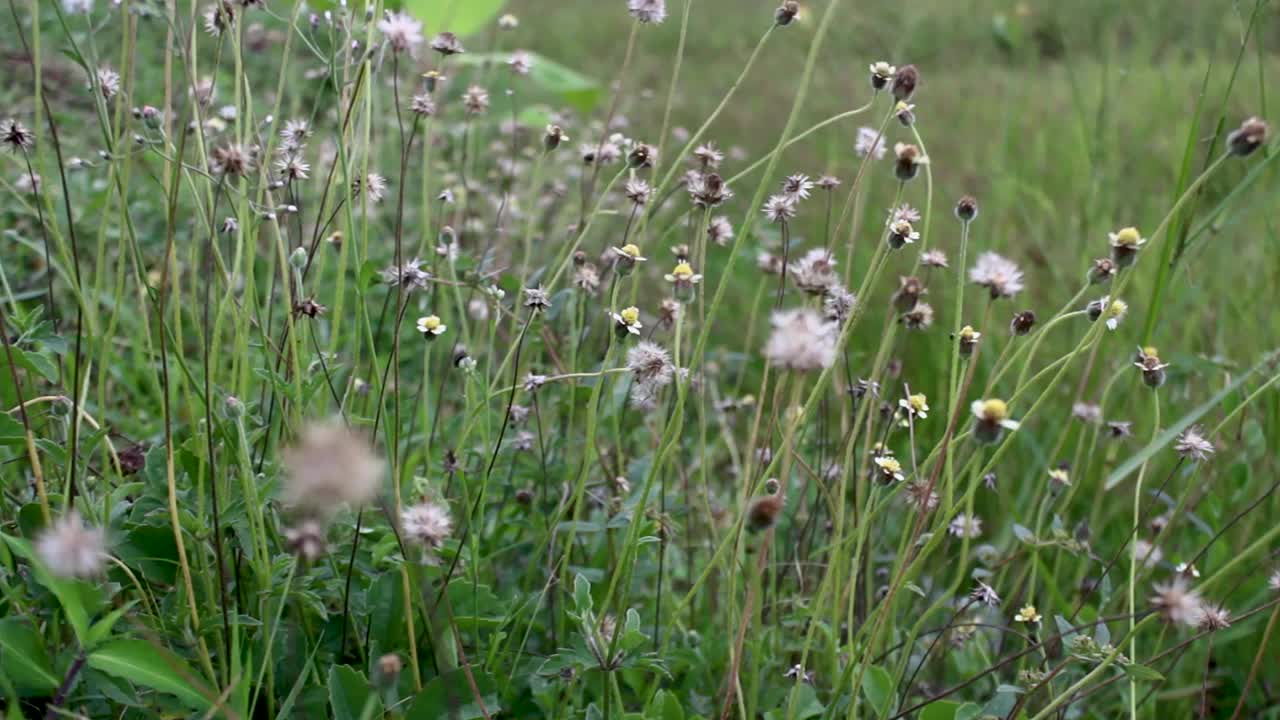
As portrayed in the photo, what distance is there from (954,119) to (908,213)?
3439 mm

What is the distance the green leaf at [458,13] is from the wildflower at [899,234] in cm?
240

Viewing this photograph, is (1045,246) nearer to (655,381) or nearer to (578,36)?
(655,381)

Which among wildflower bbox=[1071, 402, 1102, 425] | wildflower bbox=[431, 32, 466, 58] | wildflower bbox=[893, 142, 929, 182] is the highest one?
wildflower bbox=[431, 32, 466, 58]

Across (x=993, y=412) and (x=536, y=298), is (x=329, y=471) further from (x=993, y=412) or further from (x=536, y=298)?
(x=536, y=298)

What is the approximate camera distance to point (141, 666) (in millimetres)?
853

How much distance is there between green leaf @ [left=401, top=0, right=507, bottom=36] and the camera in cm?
332

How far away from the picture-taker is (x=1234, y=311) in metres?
2.28

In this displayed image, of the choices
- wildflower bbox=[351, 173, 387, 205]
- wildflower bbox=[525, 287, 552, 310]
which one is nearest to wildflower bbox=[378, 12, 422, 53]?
wildflower bbox=[351, 173, 387, 205]

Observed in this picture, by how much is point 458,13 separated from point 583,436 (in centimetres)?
235

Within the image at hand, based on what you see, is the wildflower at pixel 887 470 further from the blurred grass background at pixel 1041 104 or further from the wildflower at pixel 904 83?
the blurred grass background at pixel 1041 104

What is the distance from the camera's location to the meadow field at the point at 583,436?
0.95m

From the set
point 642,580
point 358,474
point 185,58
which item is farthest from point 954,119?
point 358,474

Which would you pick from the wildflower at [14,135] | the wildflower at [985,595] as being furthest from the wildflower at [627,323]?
the wildflower at [14,135]

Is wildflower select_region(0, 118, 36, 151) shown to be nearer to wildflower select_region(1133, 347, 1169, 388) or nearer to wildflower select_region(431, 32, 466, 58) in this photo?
wildflower select_region(431, 32, 466, 58)
